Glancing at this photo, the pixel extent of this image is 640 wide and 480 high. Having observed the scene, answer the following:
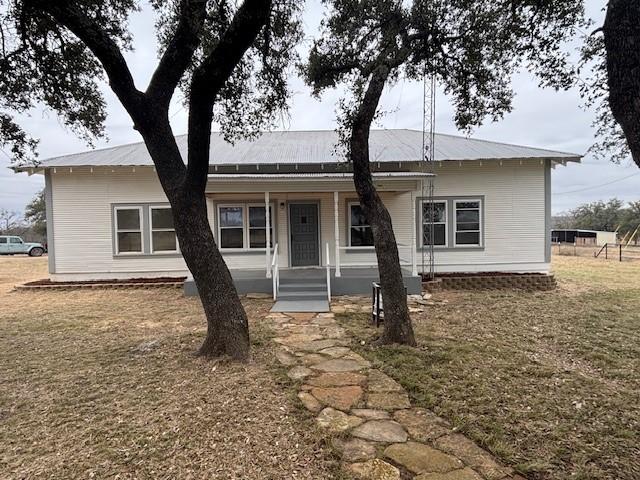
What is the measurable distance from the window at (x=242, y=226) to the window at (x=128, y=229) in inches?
98.6

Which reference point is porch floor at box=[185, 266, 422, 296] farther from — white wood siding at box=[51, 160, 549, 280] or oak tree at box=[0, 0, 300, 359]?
oak tree at box=[0, 0, 300, 359]

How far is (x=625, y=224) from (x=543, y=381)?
55.3 m

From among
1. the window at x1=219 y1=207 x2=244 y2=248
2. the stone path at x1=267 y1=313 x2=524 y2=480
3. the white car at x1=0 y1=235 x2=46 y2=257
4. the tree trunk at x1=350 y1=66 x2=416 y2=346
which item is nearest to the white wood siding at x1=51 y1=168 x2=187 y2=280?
the window at x1=219 y1=207 x2=244 y2=248

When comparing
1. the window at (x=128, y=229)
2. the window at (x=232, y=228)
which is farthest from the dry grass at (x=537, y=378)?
the window at (x=128, y=229)

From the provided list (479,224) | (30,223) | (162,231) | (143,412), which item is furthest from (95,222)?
(30,223)

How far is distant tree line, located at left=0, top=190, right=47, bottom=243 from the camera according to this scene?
38.7 meters

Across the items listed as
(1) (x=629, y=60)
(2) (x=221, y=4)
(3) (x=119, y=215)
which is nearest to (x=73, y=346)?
(2) (x=221, y=4)

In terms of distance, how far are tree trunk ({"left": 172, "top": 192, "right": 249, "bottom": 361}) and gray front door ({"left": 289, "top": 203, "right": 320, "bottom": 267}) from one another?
644cm

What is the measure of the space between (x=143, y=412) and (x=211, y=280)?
167cm

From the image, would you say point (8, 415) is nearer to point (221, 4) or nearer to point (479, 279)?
point (221, 4)

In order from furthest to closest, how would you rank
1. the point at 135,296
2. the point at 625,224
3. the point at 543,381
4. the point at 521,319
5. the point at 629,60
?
the point at 625,224, the point at 135,296, the point at 521,319, the point at 543,381, the point at 629,60

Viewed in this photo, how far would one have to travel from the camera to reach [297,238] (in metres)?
11.2

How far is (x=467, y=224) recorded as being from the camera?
1123 centimetres

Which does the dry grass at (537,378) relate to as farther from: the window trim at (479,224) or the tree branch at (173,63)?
the tree branch at (173,63)
